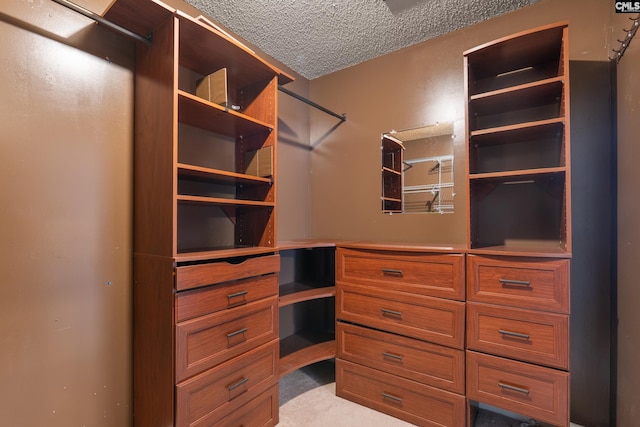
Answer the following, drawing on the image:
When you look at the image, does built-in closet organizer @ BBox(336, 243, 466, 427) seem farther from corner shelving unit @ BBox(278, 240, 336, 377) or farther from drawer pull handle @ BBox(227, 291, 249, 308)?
drawer pull handle @ BBox(227, 291, 249, 308)

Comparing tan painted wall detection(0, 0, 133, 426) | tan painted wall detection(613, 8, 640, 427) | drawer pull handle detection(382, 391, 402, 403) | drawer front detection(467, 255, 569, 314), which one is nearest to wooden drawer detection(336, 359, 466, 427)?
drawer pull handle detection(382, 391, 402, 403)

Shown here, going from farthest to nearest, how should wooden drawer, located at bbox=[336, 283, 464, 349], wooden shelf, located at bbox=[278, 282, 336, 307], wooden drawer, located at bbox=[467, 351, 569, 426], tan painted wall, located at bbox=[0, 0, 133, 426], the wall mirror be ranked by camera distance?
the wall mirror
wooden shelf, located at bbox=[278, 282, 336, 307]
wooden drawer, located at bbox=[336, 283, 464, 349]
wooden drawer, located at bbox=[467, 351, 569, 426]
tan painted wall, located at bbox=[0, 0, 133, 426]

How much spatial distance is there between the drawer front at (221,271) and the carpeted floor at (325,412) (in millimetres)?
915

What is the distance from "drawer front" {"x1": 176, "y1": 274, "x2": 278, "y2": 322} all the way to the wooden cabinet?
45.2 inches

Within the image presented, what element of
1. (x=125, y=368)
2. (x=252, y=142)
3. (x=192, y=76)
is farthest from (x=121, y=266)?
(x=192, y=76)

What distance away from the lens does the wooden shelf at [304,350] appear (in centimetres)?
193

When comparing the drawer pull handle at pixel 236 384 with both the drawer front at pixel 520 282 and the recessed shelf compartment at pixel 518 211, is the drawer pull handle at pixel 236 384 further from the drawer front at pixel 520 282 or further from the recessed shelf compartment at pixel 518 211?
the recessed shelf compartment at pixel 518 211

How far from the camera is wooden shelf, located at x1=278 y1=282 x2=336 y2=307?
1.92 metres

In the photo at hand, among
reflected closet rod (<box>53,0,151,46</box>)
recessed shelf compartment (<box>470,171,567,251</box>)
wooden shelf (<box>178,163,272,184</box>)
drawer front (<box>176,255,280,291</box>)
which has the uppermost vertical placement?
reflected closet rod (<box>53,0,151,46</box>)

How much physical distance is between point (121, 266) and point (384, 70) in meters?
2.22

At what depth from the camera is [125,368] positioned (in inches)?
57.6

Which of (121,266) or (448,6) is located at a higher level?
(448,6)

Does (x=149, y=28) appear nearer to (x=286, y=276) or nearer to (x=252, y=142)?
(x=252, y=142)

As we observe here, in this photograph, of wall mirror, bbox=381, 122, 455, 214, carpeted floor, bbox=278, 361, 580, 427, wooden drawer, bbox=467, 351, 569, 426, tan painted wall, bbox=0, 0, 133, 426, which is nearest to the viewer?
tan painted wall, bbox=0, 0, 133, 426
